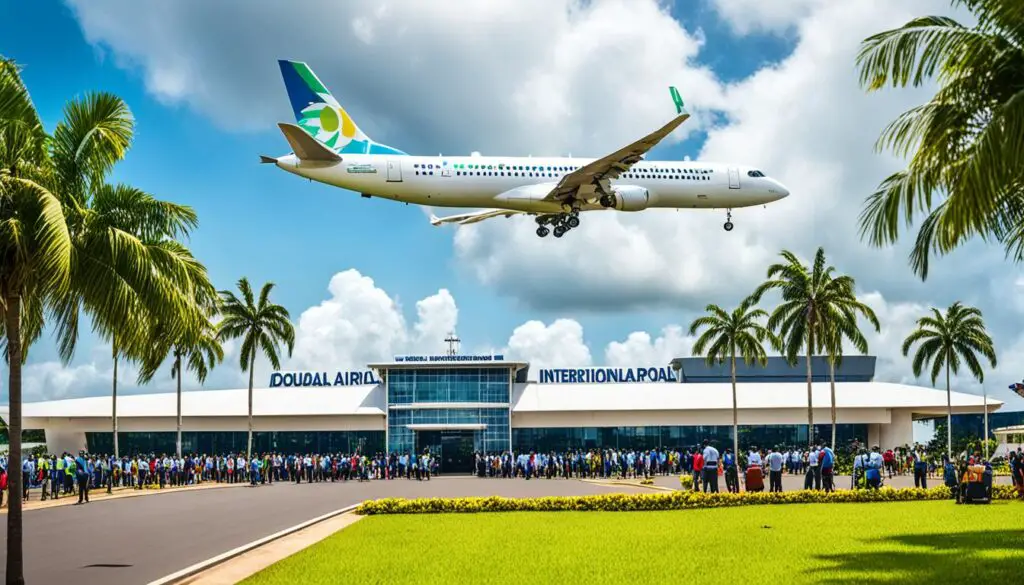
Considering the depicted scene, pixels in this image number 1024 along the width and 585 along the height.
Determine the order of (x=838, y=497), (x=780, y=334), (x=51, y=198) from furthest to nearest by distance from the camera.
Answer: (x=780, y=334)
(x=838, y=497)
(x=51, y=198)

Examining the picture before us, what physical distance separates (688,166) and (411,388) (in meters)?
30.2

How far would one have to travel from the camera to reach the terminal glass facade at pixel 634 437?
217 ft

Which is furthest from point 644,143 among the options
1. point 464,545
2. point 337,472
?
point 337,472

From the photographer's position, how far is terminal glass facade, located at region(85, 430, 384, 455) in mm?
65562

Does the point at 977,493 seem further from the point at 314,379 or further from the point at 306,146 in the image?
the point at 314,379

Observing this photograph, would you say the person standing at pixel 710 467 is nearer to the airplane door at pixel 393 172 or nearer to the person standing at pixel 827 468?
the person standing at pixel 827 468

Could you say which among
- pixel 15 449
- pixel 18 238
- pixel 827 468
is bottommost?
pixel 827 468

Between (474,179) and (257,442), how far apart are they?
117ft

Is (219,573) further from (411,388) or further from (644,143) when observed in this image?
(411,388)

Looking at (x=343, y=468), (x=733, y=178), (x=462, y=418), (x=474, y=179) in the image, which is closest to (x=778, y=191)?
(x=733, y=178)

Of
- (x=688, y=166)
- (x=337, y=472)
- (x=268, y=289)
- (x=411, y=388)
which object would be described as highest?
(x=688, y=166)

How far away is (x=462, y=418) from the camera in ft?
213

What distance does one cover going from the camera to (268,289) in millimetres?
54188

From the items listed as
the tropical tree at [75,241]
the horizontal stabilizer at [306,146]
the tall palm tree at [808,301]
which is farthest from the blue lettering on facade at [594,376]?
the tropical tree at [75,241]
